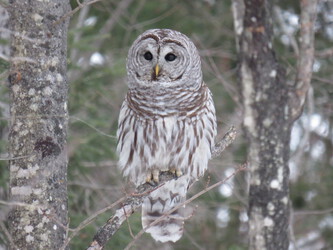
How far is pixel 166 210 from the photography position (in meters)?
5.78

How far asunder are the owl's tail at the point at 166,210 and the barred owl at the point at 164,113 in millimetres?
298

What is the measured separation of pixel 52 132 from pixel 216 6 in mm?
5864

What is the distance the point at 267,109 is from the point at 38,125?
251cm

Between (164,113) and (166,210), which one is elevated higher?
(164,113)

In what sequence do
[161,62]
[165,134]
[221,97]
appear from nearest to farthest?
[165,134] < [161,62] < [221,97]

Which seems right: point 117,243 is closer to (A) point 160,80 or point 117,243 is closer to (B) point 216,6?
(A) point 160,80

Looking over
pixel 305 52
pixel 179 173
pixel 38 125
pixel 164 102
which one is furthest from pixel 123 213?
pixel 305 52

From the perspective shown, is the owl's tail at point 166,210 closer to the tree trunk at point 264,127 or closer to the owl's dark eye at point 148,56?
the tree trunk at point 264,127

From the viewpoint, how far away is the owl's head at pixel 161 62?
203 inches

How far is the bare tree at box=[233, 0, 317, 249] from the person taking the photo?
5484mm

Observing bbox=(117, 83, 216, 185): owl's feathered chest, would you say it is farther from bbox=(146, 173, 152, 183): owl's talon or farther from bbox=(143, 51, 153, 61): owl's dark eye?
bbox=(143, 51, 153, 61): owl's dark eye

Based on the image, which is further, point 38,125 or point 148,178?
point 148,178

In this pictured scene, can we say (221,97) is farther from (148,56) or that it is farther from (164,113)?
(164,113)

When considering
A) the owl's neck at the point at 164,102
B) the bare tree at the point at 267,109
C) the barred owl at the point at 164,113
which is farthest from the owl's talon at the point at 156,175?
the bare tree at the point at 267,109
